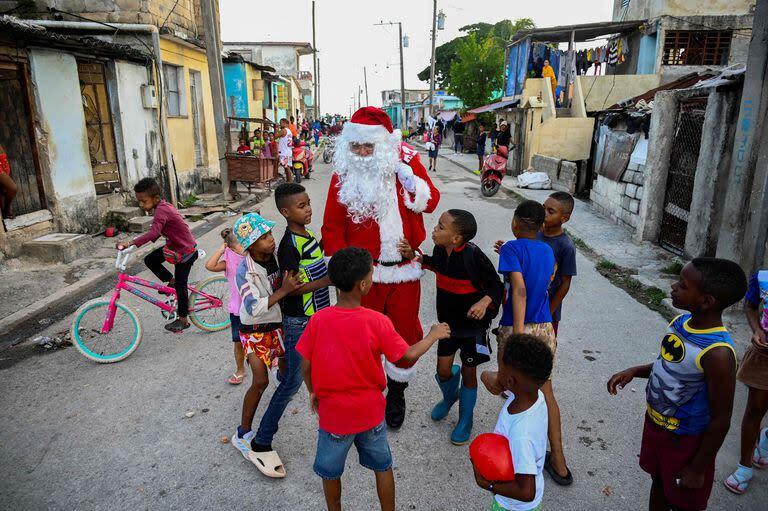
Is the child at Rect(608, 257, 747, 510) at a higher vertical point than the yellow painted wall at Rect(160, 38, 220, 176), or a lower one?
lower

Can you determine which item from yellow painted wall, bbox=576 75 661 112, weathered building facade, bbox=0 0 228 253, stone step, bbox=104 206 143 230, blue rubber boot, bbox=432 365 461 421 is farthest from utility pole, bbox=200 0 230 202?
yellow painted wall, bbox=576 75 661 112

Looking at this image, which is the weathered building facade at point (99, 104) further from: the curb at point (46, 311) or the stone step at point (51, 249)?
the curb at point (46, 311)

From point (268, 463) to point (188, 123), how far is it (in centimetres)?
1196

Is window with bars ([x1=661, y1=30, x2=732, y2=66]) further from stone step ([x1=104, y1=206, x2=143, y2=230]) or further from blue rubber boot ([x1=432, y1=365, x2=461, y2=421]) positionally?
blue rubber boot ([x1=432, y1=365, x2=461, y2=421])

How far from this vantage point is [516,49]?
20719 mm

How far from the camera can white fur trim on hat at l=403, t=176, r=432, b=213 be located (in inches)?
134

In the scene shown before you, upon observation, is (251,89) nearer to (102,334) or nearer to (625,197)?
(625,197)

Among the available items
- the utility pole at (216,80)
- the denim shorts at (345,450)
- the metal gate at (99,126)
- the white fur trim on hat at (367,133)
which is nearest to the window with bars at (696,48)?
the utility pole at (216,80)

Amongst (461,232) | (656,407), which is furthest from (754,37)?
(656,407)

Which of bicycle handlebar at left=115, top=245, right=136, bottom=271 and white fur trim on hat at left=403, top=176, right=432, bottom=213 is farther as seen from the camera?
bicycle handlebar at left=115, top=245, right=136, bottom=271

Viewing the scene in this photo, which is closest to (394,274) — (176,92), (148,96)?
(148,96)

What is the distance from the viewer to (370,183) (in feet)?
11.1

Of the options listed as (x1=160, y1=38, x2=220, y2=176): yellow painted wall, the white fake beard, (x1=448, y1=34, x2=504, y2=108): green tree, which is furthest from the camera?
(x1=448, y1=34, x2=504, y2=108): green tree

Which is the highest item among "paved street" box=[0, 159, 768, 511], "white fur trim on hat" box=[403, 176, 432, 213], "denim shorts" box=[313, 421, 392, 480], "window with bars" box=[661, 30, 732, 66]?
"window with bars" box=[661, 30, 732, 66]
